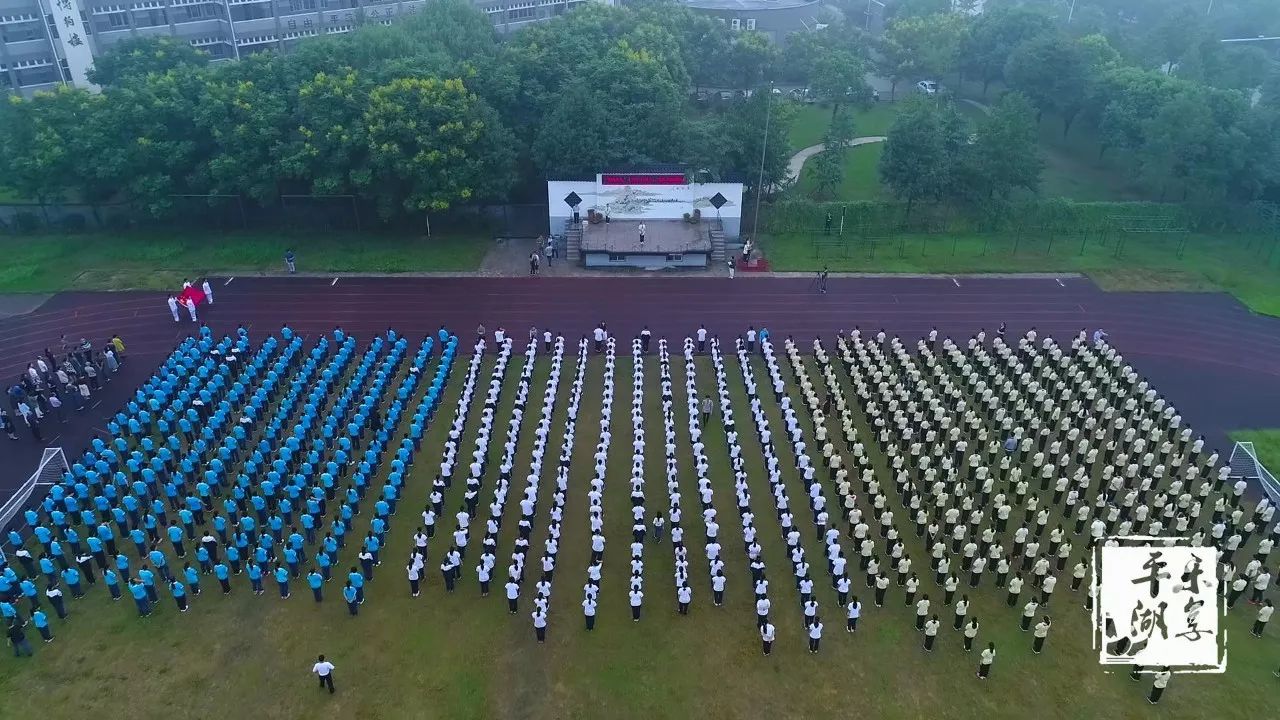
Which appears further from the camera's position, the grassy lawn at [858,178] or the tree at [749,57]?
the tree at [749,57]

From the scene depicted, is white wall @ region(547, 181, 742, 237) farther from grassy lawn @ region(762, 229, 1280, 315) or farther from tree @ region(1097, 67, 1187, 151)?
tree @ region(1097, 67, 1187, 151)

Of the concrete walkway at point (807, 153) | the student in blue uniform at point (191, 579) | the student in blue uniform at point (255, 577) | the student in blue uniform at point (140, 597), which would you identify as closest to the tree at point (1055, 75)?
the concrete walkway at point (807, 153)

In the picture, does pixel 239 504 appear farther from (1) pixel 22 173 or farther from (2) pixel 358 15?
(2) pixel 358 15

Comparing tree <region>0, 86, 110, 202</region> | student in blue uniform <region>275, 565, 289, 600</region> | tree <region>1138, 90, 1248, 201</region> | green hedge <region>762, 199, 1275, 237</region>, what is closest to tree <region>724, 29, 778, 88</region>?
green hedge <region>762, 199, 1275, 237</region>

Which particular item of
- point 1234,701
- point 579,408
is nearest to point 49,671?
point 579,408

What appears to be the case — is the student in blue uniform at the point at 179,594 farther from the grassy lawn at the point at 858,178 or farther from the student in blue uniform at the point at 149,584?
the grassy lawn at the point at 858,178

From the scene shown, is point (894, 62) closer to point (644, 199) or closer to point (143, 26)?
point (644, 199)
